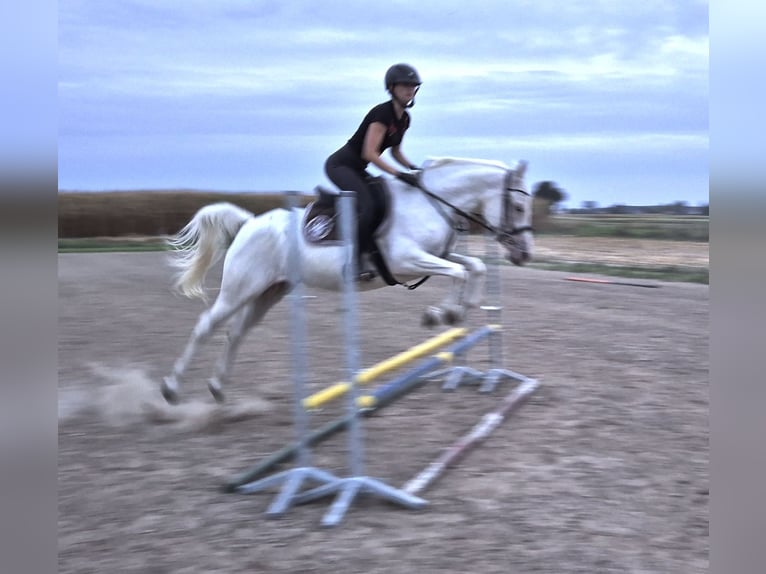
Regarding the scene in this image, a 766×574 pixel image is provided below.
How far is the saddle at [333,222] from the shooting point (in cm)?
382

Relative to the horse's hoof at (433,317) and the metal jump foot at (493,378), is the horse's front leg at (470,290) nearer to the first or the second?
the horse's hoof at (433,317)

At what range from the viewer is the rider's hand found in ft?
13.0

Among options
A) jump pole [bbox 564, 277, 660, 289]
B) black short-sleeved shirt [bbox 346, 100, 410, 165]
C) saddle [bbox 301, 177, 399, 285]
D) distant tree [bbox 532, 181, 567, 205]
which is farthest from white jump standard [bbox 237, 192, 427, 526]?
jump pole [bbox 564, 277, 660, 289]

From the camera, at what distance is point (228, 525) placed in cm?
263

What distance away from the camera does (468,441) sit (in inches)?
131

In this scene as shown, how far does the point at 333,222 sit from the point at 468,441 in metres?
1.42

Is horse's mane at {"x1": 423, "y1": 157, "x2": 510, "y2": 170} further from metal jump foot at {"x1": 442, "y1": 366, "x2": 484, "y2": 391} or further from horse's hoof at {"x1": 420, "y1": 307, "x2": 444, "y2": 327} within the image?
metal jump foot at {"x1": 442, "y1": 366, "x2": 484, "y2": 391}

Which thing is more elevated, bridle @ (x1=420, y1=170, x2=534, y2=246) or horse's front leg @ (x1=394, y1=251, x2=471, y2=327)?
bridle @ (x1=420, y1=170, x2=534, y2=246)

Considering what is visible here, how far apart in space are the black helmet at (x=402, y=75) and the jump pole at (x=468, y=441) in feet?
6.29

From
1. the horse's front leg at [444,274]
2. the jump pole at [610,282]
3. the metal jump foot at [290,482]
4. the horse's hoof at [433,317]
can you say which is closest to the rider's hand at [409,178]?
the horse's front leg at [444,274]

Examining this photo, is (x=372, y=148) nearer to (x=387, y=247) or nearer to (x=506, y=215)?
(x=387, y=247)

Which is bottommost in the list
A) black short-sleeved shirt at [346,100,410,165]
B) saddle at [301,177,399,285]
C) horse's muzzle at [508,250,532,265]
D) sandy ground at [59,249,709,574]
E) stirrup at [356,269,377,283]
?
sandy ground at [59,249,709,574]

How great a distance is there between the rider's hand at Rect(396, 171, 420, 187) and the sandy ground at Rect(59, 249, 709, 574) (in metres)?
1.38
